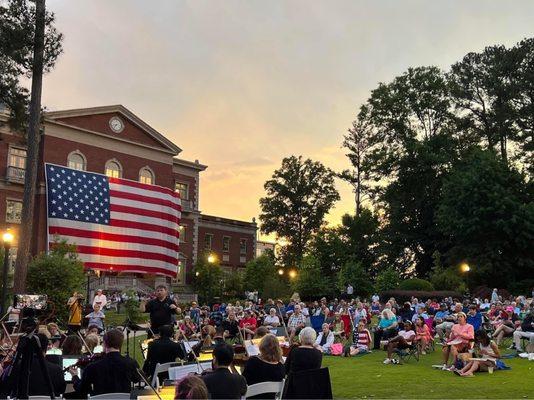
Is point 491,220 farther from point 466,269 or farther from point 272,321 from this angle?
point 272,321

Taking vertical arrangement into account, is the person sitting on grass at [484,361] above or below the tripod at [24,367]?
below

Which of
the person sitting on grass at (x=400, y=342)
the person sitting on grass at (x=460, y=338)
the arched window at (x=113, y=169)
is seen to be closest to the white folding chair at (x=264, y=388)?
the person sitting on grass at (x=460, y=338)

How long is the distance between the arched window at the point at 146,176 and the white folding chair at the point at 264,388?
46.7 metres

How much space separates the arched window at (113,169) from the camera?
163 feet

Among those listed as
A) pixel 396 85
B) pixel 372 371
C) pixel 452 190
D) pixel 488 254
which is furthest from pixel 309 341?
pixel 396 85

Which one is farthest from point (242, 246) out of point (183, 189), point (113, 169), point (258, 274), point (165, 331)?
point (165, 331)

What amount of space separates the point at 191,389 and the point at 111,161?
47.3 m

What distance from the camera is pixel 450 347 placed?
15109 millimetres

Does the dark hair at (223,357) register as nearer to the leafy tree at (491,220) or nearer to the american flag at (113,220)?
the american flag at (113,220)

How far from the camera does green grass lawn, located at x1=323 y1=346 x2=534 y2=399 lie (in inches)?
447

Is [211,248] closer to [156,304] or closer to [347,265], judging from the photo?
[347,265]

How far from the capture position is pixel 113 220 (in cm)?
3631

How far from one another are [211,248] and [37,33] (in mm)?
44417

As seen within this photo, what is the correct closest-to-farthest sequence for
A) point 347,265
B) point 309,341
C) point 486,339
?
point 309,341 → point 486,339 → point 347,265
